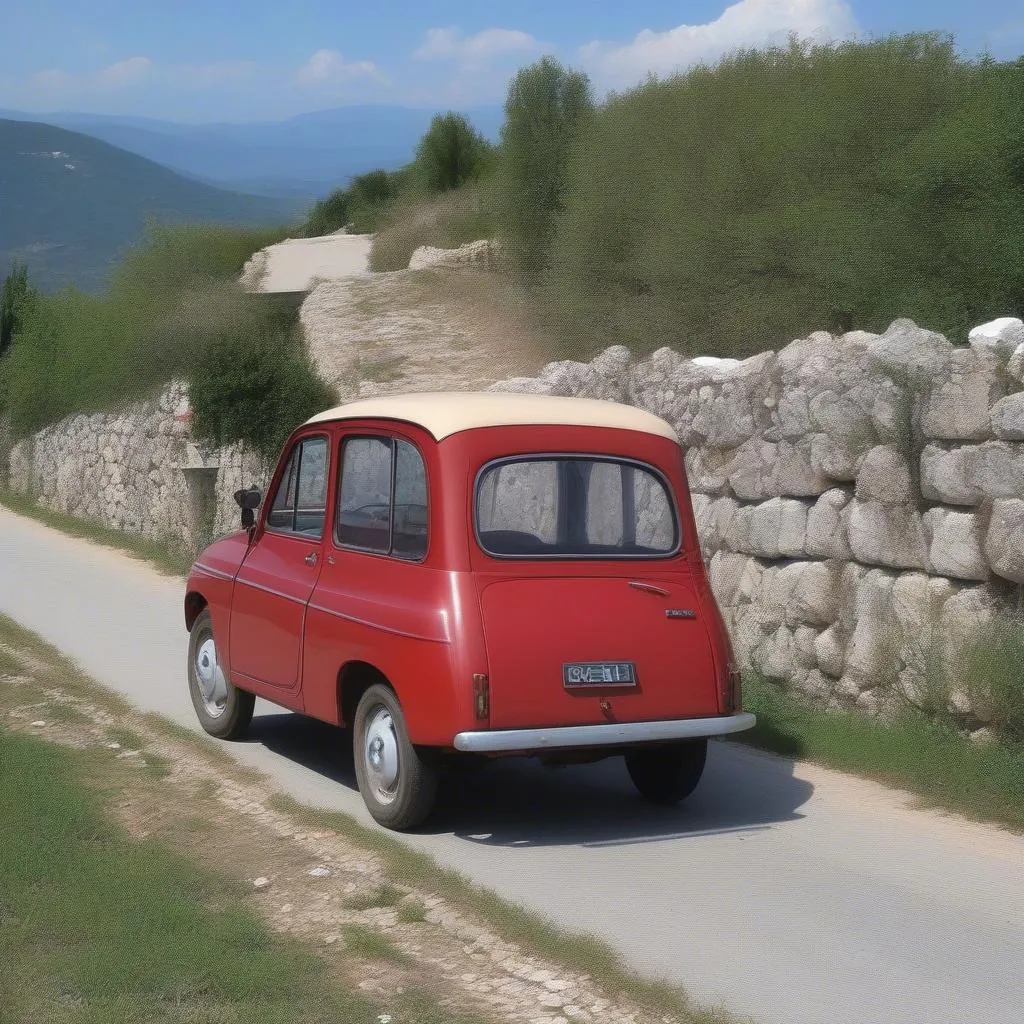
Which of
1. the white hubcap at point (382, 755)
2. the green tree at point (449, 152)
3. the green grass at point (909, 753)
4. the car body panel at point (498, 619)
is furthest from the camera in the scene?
the green tree at point (449, 152)

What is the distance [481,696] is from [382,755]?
853 mm

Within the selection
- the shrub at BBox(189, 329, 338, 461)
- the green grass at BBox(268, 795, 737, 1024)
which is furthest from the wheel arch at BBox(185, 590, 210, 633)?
the shrub at BBox(189, 329, 338, 461)

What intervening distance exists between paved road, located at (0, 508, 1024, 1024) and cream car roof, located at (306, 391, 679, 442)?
1.95 m

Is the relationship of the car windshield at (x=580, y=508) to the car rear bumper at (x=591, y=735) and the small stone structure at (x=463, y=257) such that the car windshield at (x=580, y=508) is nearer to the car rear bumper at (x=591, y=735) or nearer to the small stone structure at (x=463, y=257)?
the car rear bumper at (x=591, y=735)

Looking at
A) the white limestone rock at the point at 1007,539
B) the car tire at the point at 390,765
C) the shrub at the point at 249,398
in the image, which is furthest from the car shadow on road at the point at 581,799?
the shrub at the point at 249,398

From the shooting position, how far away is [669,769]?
7.89 meters

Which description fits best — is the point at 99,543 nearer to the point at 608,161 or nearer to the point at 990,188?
the point at 608,161

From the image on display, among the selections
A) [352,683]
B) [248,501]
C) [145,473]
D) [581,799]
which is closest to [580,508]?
[352,683]

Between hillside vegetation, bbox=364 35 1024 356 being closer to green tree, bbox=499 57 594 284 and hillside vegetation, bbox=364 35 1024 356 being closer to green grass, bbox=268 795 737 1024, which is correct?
green tree, bbox=499 57 594 284

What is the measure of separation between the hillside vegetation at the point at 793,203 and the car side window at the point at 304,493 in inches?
335

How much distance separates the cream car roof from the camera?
7.32m

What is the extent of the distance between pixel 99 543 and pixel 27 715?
13.3m

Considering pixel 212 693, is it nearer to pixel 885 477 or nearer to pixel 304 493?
pixel 304 493

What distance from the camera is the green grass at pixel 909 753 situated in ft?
25.1
